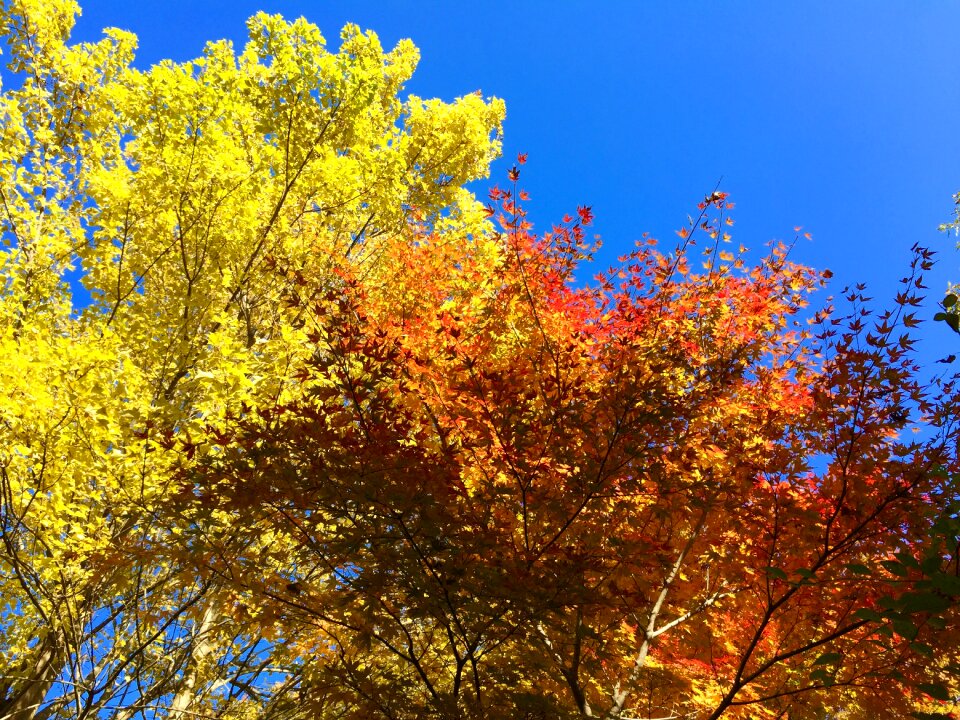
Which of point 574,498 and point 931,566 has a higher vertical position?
point 574,498

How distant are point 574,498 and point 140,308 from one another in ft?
17.8

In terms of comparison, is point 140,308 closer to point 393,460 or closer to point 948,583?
point 393,460

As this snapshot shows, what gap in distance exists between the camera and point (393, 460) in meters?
3.67

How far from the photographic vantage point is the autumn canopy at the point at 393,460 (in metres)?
3.82

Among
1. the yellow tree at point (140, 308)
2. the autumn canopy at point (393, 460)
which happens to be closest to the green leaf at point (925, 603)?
the autumn canopy at point (393, 460)

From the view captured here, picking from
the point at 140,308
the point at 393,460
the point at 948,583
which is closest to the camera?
the point at 948,583

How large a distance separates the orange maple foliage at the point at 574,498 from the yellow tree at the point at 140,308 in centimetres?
85

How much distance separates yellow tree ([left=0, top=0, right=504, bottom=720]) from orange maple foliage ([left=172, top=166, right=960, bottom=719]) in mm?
846

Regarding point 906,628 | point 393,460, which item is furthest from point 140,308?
point 906,628

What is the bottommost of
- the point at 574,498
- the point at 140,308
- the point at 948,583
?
the point at 948,583

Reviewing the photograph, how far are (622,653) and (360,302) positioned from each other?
4.46 m

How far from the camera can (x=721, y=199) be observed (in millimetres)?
5973

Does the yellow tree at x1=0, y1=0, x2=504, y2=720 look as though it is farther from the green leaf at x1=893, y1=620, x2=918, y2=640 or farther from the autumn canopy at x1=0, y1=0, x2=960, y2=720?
the green leaf at x1=893, y1=620, x2=918, y2=640

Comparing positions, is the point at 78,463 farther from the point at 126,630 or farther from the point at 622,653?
the point at 622,653
